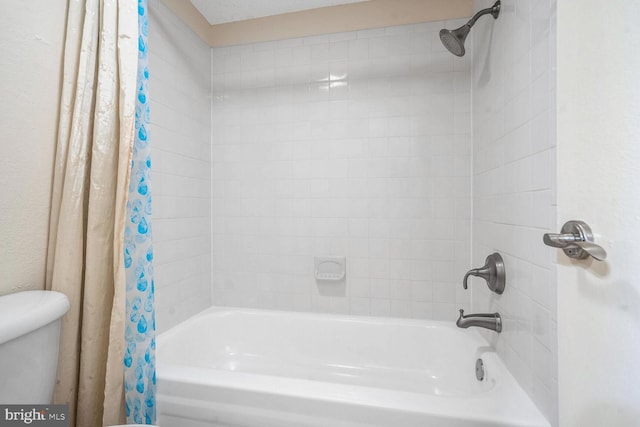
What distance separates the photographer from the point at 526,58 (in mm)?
948

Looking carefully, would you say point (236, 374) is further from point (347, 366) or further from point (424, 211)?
point (424, 211)

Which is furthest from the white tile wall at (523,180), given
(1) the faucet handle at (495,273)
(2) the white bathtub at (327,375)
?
(2) the white bathtub at (327,375)

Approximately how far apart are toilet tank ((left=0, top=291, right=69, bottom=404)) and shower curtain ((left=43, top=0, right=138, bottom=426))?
124mm

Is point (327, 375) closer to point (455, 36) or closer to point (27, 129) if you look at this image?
point (27, 129)

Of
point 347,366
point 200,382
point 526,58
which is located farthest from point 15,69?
point 347,366

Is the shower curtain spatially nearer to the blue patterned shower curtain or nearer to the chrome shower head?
the blue patterned shower curtain

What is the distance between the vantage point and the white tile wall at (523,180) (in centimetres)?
82

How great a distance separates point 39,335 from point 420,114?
183 centimetres

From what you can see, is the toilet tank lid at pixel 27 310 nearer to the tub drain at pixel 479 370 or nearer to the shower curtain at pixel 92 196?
the shower curtain at pixel 92 196

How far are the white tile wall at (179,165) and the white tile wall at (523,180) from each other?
1.62 metres

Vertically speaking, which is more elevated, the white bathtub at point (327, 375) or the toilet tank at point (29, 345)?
the toilet tank at point (29, 345)

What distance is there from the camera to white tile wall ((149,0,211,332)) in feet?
4.85

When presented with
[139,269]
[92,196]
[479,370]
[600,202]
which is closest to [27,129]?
[92,196]

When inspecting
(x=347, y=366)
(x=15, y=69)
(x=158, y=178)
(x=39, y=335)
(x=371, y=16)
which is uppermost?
(x=371, y=16)
